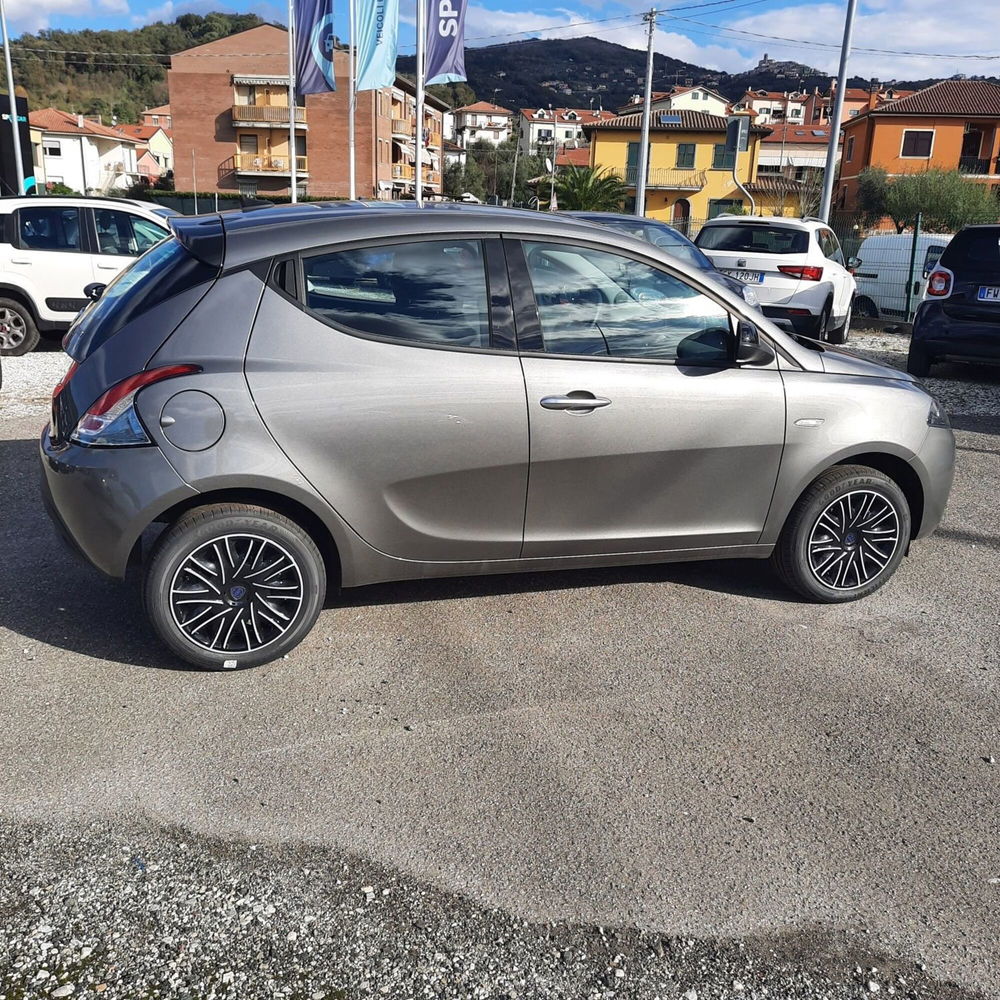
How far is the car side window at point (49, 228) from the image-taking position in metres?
11.1

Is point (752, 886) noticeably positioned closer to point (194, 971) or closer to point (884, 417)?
point (194, 971)

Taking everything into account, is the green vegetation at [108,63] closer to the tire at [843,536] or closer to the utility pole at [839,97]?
the utility pole at [839,97]

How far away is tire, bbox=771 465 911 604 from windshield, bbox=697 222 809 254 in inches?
351

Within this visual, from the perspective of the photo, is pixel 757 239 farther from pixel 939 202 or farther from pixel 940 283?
pixel 939 202

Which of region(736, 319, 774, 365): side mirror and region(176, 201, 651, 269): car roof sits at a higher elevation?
region(176, 201, 651, 269): car roof

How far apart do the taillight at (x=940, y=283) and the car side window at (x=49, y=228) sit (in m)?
9.31

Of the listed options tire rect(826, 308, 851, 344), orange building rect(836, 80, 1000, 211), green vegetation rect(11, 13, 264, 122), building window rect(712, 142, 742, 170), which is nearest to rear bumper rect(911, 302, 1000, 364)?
tire rect(826, 308, 851, 344)

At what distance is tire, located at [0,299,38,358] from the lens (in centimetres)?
1099

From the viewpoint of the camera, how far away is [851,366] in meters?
4.77

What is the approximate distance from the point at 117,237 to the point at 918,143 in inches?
2304

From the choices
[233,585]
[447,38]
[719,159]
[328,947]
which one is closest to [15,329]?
[233,585]

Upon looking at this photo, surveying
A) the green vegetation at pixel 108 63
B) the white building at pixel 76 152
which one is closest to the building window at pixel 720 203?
the white building at pixel 76 152

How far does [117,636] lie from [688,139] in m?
73.2

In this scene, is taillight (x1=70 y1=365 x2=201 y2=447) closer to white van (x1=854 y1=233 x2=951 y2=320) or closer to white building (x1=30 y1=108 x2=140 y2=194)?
white van (x1=854 y1=233 x2=951 y2=320)
